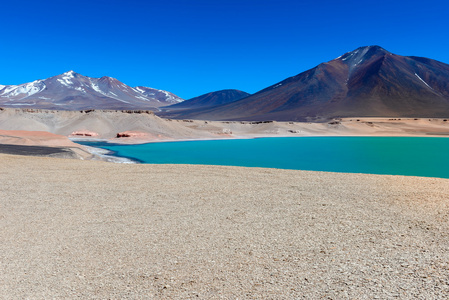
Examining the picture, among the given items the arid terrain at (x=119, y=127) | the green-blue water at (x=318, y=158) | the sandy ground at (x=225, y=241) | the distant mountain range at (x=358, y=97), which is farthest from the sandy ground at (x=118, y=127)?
the distant mountain range at (x=358, y=97)

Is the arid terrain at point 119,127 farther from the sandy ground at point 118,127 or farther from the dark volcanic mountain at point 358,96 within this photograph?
the dark volcanic mountain at point 358,96

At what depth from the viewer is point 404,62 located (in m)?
199

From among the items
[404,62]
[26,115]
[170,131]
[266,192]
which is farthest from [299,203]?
[404,62]

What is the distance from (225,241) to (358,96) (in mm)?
166052

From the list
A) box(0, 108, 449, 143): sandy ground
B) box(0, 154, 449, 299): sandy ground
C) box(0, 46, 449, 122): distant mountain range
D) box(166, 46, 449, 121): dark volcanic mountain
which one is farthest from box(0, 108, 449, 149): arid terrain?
A: box(166, 46, 449, 121): dark volcanic mountain

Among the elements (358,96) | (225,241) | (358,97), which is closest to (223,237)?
(225,241)

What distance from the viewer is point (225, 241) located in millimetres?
5977

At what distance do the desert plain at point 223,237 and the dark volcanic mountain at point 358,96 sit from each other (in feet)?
395

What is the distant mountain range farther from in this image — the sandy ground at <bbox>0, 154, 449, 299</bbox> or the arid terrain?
the sandy ground at <bbox>0, 154, 449, 299</bbox>

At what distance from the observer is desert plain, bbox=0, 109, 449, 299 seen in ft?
14.7

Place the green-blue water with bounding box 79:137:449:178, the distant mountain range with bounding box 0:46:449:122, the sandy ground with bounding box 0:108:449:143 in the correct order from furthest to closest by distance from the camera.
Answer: the distant mountain range with bounding box 0:46:449:122 → the sandy ground with bounding box 0:108:449:143 → the green-blue water with bounding box 79:137:449:178

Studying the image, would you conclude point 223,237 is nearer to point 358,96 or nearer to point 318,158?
point 318,158

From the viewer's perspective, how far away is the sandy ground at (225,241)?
175 inches

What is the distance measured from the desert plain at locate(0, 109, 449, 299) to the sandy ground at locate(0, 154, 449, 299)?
0.9 inches
